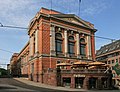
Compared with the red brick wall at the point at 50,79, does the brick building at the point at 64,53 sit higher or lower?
higher

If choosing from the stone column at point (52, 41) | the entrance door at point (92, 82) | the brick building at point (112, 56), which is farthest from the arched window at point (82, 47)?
the entrance door at point (92, 82)

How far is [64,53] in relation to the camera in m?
64.0

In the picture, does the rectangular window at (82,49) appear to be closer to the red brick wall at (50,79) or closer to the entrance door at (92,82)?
the red brick wall at (50,79)

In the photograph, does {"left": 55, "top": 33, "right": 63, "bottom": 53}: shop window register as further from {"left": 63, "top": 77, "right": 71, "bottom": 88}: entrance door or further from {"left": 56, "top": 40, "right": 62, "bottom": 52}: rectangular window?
{"left": 63, "top": 77, "right": 71, "bottom": 88}: entrance door

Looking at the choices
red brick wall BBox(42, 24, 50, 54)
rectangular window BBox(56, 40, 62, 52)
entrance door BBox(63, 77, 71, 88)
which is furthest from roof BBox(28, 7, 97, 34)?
entrance door BBox(63, 77, 71, 88)

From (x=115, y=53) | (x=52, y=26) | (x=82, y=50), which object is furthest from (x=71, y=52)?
(x=115, y=53)

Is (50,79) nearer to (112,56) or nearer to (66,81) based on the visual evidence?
(66,81)

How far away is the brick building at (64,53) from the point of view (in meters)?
51.7

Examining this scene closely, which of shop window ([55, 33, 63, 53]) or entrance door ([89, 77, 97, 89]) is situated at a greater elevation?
shop window ([55, 33, 63, 53])

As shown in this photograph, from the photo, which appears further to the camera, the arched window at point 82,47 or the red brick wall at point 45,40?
the arched window at point 82,47

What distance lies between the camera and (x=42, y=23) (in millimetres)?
59844

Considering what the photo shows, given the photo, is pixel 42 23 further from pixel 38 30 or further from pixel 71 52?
pixel 71 52

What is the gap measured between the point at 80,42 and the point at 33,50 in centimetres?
1436

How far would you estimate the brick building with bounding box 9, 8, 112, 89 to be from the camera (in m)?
51.7
